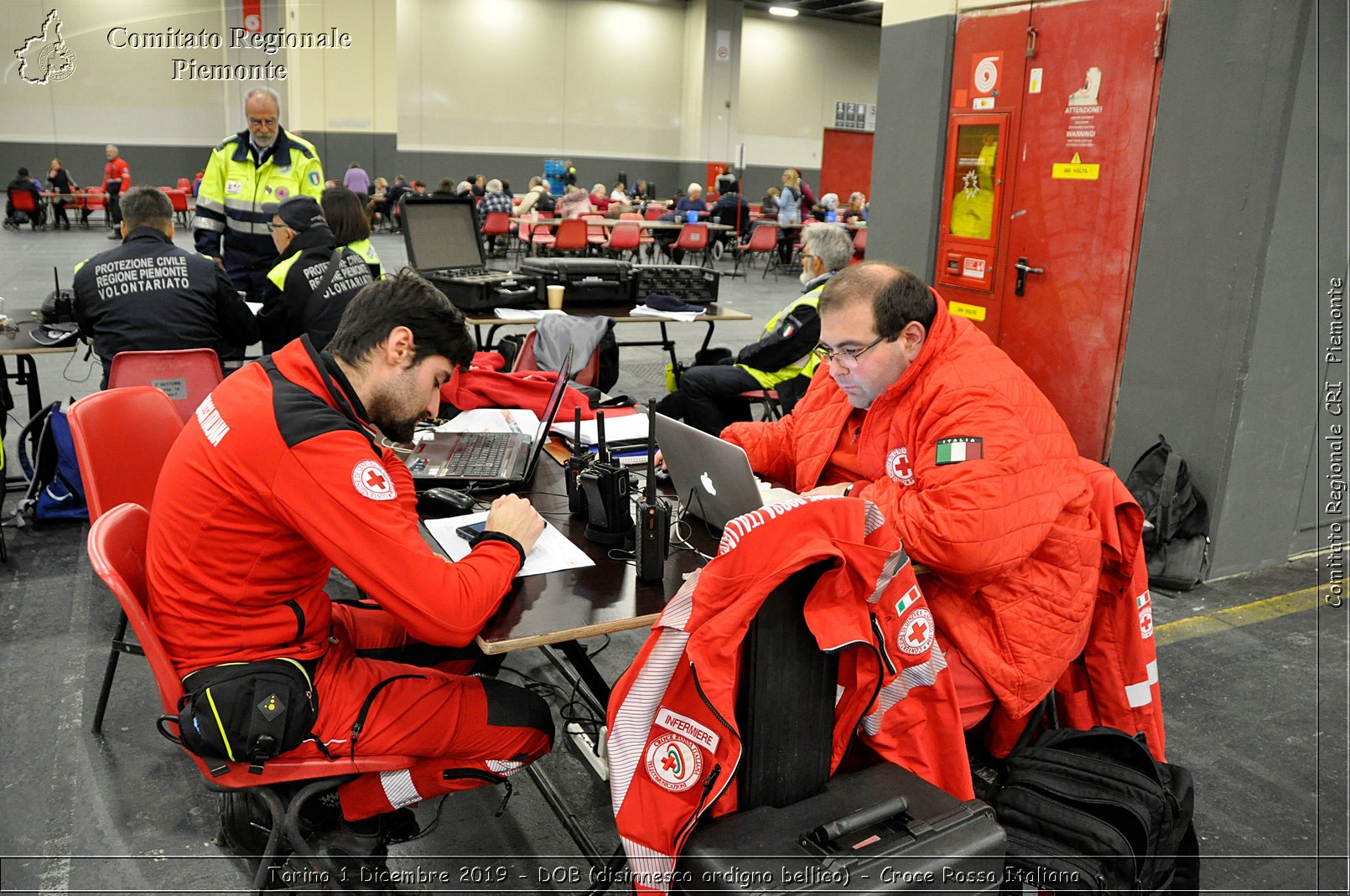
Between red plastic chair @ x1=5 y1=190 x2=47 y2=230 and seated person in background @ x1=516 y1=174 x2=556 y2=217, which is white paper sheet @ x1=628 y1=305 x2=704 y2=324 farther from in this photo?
red plastic chair @ x1=5 y1=190 x2=47 y2=230

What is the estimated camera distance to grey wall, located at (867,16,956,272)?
486 centimetres

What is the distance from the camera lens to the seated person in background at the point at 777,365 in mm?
4219

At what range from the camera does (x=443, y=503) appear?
2.23 metres

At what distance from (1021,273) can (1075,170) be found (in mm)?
514

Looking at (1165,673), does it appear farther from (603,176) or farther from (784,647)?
(603,176)

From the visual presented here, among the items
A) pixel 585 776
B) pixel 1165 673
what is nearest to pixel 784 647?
pixel 585 776

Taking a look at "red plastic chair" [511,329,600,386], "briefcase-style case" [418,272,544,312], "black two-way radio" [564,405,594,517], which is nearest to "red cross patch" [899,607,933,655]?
"black two-way radio" [564,405,594,517]

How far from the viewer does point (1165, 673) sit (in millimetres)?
3078

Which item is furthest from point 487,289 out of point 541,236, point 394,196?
point 394,196

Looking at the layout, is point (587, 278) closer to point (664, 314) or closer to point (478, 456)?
point (664, 314)

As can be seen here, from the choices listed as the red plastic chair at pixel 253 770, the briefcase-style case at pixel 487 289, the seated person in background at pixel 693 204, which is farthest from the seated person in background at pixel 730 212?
the red plastic chair at pixel 253 770

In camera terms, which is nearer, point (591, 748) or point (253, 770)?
point (253, 770)

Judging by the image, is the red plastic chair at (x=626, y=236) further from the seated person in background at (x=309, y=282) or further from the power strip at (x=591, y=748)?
the power strip at (x=591, y=748)

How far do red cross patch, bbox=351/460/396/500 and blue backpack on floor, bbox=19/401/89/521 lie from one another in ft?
9.56
